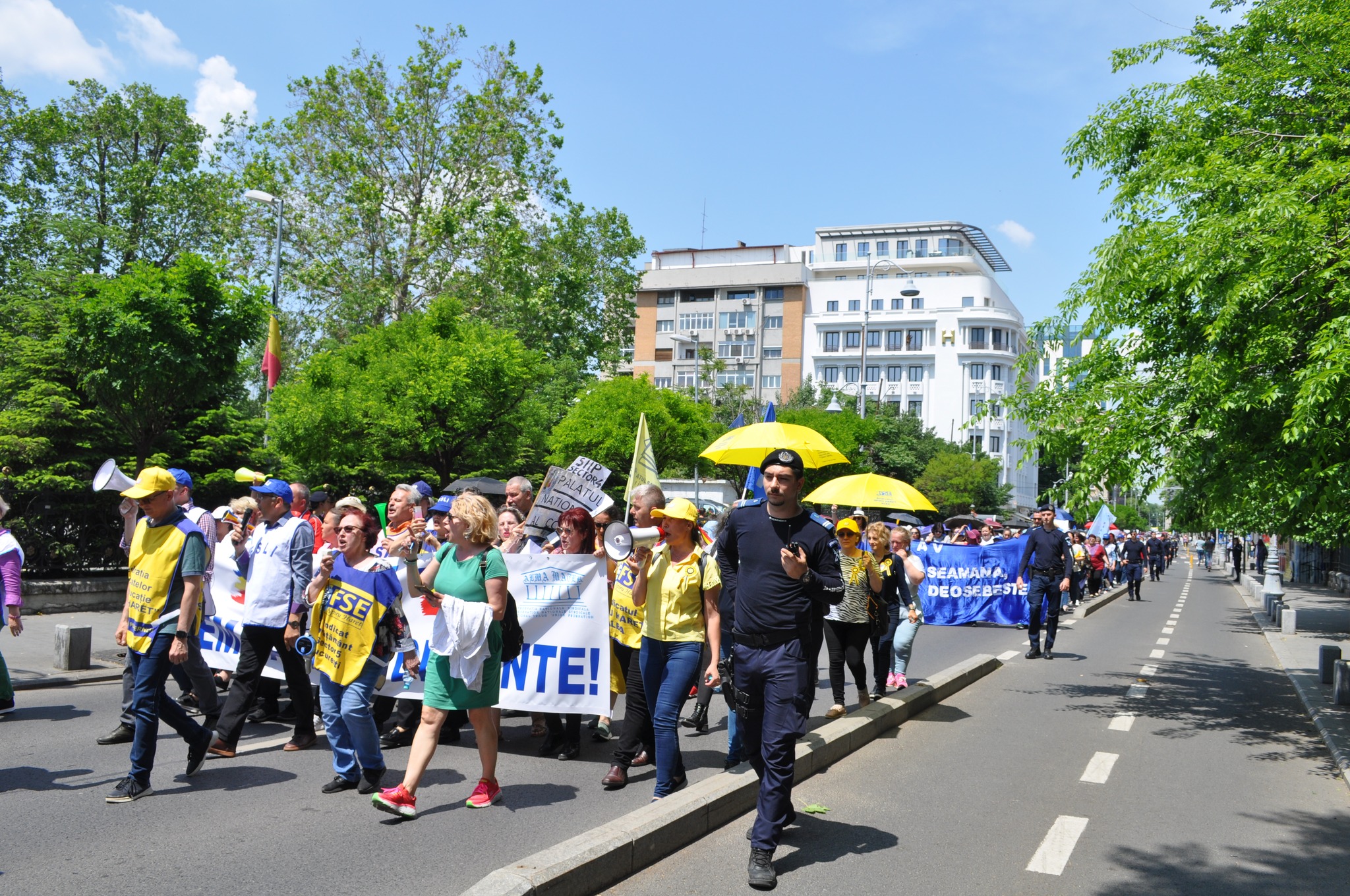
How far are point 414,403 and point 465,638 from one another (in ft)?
50.6

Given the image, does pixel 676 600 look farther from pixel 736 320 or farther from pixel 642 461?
pixel 736 320

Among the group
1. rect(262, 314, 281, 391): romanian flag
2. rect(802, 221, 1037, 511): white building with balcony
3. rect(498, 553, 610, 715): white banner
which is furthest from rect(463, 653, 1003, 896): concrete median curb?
rect(802, 221, 1037, 511): white building with balcony

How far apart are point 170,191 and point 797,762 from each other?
1523 inches

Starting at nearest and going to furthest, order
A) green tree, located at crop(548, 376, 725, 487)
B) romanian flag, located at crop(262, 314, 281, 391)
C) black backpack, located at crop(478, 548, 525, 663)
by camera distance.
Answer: black backpack, located at crop(478, 548, 525, 663) → romanian flag, located at crop(262, 314, 281, 391) → green tree, located at crop(548, 376, 725, 487)

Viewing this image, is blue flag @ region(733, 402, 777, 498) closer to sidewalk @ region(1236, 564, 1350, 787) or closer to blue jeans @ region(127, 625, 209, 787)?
sidewalk @ region(1236, 564, 1350, 787)

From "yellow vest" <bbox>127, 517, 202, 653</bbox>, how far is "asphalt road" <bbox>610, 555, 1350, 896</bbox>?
10.2 feet

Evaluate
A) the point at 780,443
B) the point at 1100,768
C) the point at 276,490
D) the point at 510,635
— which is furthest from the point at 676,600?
the point at 780,443

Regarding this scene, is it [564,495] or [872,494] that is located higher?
[872,494]

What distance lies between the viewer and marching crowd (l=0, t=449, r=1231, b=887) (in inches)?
202

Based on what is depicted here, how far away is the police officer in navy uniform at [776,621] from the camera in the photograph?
4953 mm

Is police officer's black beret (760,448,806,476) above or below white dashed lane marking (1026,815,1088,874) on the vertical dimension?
above

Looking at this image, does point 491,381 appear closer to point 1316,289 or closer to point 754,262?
point 1316,289

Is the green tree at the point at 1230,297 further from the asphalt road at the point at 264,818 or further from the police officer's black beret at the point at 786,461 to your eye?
the asphalt road at the point at 264,818

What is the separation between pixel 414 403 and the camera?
20312 mm
